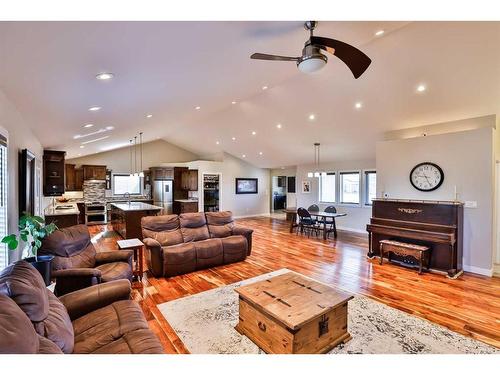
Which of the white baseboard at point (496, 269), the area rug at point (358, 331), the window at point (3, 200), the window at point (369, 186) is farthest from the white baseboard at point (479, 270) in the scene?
the window at point (3, 200)

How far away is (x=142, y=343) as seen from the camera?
1.63 m

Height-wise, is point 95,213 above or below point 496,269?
above

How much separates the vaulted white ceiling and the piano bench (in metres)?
2.49

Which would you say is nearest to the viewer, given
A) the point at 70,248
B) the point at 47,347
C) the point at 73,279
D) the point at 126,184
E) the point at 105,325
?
the point at 47,347

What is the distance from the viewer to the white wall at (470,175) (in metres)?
4.22

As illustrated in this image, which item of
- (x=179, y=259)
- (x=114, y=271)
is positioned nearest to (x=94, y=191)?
(x=179, y=259)

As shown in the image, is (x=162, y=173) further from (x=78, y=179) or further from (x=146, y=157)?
(x=78, y=179)

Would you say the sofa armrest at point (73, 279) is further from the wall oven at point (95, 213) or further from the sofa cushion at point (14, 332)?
the wall oven at point (95, 213)

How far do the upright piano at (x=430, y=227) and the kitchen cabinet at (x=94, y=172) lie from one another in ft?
30.3

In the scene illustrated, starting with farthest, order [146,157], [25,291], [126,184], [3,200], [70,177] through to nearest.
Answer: [146,157], [126,184], [70,177], [3,200], [25,291]

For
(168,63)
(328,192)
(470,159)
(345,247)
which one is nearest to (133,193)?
(328,192)

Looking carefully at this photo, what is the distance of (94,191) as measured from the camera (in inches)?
375

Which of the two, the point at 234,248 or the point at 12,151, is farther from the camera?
the point at 234,248

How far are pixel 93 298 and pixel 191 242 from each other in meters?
2.42
